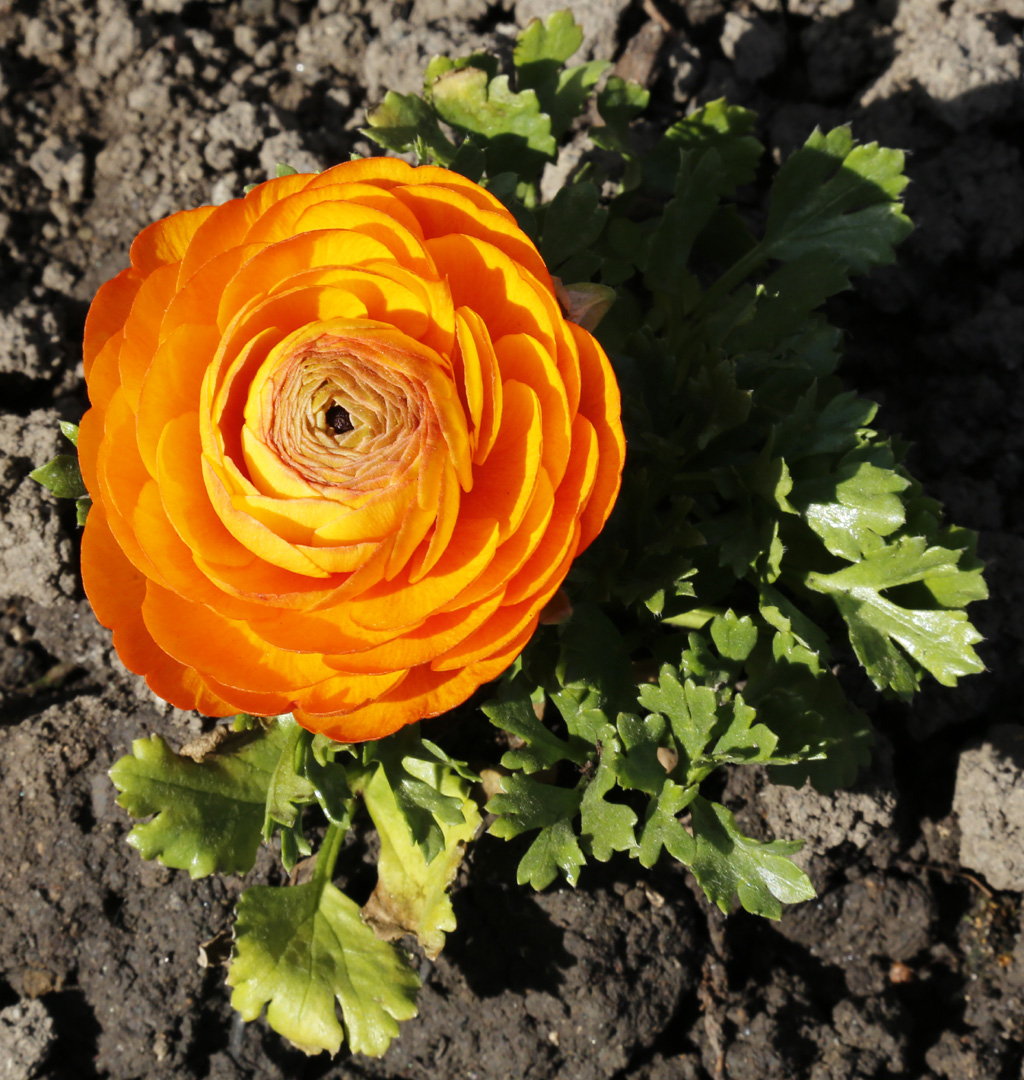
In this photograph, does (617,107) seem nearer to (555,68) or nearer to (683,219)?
(555,68)

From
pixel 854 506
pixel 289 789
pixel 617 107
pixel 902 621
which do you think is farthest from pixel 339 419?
pixel 617 107

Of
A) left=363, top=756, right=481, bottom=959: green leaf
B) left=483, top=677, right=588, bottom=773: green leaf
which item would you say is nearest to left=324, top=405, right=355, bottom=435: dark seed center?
left=483, top=677, right=588, bottom=773: green leaf

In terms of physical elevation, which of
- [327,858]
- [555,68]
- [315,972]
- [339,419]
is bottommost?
[315,972]

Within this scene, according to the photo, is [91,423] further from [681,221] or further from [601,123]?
[601,123]

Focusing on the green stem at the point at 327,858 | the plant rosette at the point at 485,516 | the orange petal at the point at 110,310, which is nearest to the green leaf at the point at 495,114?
the plant rosette at the point at 485,516

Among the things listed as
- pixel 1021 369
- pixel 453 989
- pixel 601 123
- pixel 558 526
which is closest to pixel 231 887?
pixel 453 989

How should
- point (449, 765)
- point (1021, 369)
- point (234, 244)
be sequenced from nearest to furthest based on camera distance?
1. point (234, 244)
2. point (449, 765)
3. point (1021, 369)
